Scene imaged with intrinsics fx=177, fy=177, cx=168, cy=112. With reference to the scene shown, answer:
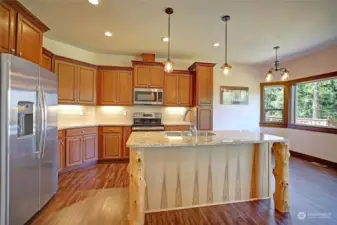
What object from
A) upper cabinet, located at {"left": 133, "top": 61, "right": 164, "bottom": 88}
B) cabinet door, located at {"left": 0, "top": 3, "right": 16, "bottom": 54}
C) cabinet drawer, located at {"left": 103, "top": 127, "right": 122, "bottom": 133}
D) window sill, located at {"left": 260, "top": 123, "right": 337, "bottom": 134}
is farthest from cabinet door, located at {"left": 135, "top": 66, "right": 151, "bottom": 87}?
window sill, located at {"left": 260, "top": 123, "right": 337, "bottom": 134}

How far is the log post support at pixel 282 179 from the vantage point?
2.27 m

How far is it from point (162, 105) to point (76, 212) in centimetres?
308

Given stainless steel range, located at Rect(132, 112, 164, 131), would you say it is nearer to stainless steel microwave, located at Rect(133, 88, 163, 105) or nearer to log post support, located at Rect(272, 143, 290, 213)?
Answer: stainless steel microwave, located at Rect(133, 88, 163, 105)

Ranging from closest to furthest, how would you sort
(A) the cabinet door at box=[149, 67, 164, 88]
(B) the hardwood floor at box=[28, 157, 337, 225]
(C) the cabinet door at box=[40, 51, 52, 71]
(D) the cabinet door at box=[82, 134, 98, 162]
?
(B) the hardwood floor at box=[28, 157, 337, 225], (C) the cabinet door at box=[40, 51, 52, 71], (D) the cabinet door at box=[82, 134, 98, 162], (A) the cabinet door at box=[149, 67, 164, 88]

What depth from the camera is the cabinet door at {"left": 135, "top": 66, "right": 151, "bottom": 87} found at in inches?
178

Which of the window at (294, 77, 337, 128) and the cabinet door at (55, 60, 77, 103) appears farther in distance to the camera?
the window at (294, 77, 337, 128)

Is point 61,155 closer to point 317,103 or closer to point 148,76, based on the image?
point 148,76

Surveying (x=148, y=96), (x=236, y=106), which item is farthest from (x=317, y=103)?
(x=148, y=96)

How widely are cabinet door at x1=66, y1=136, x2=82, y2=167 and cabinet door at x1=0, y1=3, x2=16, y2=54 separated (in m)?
2.01

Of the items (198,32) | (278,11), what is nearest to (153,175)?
(198,32)

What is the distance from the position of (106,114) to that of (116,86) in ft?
2.75

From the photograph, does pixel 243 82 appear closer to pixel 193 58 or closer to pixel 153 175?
pixel 193 58

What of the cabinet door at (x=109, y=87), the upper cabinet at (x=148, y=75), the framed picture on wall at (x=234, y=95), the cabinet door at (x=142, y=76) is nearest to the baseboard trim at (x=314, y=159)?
the framed picture on wall at (x=234, y=95)

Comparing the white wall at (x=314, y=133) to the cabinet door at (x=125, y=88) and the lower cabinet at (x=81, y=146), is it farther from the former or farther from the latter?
the lower cabinet at (x=81, y=146)
